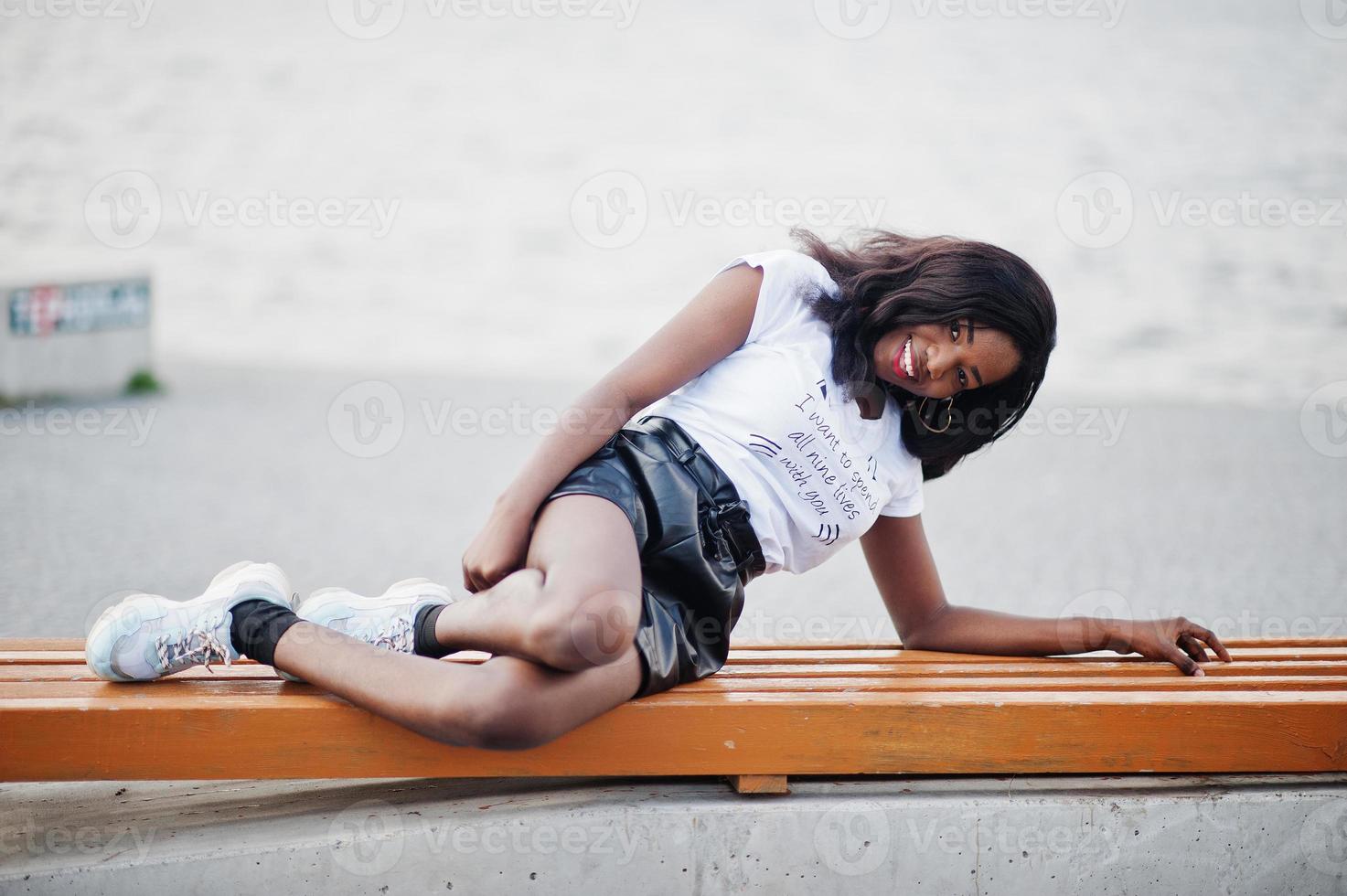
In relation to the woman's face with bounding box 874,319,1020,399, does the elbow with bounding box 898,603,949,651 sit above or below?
below

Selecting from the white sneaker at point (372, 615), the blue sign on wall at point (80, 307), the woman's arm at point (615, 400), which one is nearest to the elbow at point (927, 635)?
the woman's arm at point (615, 400)

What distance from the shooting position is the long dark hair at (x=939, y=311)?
216cm

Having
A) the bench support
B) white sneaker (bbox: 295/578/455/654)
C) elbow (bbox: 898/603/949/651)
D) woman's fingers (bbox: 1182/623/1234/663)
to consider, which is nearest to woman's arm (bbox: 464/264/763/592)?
white sneaker (bbox: 295/578/455/654)

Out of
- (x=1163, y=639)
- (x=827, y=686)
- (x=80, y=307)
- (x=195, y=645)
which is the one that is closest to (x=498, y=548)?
(x=195, y=645)

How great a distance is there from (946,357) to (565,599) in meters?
0.87

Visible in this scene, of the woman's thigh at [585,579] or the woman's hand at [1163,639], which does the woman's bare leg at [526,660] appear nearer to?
the woman's thigh at [585,579]

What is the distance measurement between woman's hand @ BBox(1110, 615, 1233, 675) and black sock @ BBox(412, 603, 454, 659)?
4.35 ft

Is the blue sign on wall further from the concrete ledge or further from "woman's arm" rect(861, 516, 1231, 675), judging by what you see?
"woman's arm" rect(861, 516, 1231, 675)

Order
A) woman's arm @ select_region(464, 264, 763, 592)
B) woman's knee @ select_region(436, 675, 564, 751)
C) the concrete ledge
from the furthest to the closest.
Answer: woman's arm @ select_region(464, 264, 763, 592) → the concrete ledge → woman's knee @ select_region(436, 675, 564, 751)

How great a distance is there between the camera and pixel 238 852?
73.4 inches

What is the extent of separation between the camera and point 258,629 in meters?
1.93

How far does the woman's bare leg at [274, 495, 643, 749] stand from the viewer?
5.74ft

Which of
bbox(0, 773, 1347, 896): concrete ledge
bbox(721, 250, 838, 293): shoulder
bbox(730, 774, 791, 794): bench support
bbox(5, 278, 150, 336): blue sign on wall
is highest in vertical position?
bbox(5, 278, 150, 336): blue sign on wall

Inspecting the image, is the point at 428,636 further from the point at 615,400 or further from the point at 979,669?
the point at 979,669
